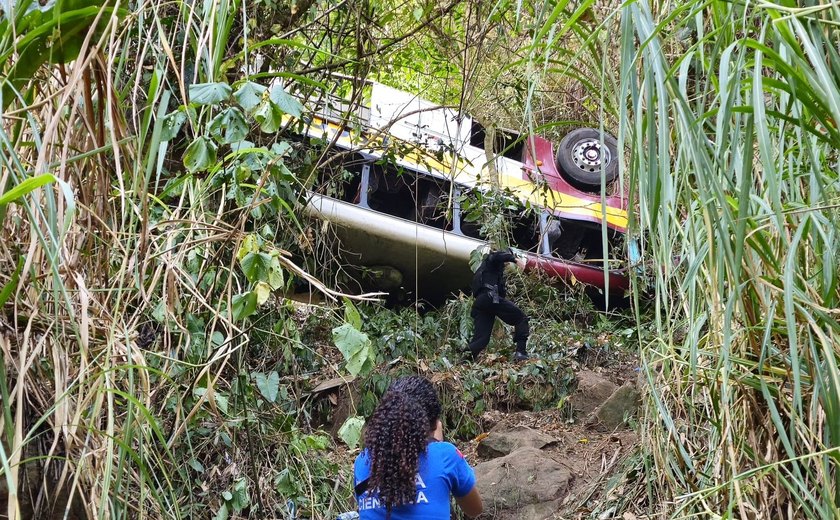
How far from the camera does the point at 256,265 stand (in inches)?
98.3

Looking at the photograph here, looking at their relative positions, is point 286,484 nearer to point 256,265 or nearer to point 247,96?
point 256,265

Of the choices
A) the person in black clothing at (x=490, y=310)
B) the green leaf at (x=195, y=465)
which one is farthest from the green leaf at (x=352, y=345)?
the person in black clothing at (x=490, y=310)

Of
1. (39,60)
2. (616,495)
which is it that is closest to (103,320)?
(39,60)

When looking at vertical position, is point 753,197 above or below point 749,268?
above

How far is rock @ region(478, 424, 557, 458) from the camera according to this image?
565cm

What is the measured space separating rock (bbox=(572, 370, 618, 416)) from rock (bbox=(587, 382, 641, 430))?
10.5 inches

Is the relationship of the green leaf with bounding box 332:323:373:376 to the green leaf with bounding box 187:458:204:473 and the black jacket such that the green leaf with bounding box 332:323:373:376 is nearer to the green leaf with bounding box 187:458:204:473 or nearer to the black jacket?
the green leaf with bounding box 187:458:204:473

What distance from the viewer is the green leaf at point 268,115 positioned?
2324 millimetres

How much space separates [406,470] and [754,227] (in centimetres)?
162

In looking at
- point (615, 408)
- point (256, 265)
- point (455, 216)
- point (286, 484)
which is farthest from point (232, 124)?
point (455, 216)

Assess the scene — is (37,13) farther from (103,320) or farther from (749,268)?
(749,268)

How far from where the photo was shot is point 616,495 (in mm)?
4391

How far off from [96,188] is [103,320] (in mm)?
317

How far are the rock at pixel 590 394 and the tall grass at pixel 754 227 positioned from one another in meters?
4.36
